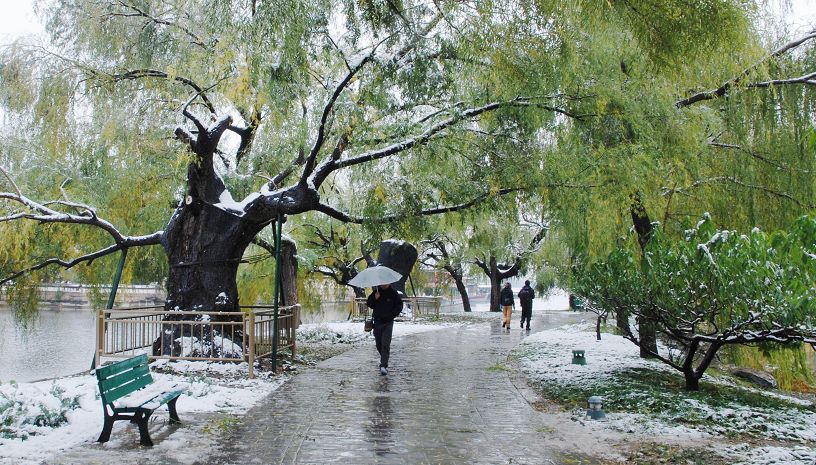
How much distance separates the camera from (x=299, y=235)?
25656 mm

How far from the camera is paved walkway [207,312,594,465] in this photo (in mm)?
6107

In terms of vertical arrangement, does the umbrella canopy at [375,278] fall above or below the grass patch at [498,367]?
above

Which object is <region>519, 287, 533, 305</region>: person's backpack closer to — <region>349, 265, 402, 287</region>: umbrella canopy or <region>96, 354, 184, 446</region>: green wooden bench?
<region>349, 265, 402, 287</region>: umbrella canopy

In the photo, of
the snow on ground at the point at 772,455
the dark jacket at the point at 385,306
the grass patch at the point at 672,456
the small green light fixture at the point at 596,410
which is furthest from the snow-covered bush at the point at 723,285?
the dark jacket at the point at 385,306

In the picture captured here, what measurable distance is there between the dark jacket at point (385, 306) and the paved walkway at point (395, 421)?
0.99 meters

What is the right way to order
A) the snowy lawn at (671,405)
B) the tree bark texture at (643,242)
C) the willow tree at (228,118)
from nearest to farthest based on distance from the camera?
the snowy lawn at (671,405)
the willow tree at (228,118)
the tree bark texture at (643,242)

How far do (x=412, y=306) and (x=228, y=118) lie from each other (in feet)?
53.2

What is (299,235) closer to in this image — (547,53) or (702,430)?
(547,53)

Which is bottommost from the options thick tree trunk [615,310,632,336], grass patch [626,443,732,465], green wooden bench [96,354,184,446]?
grass patch [626,443,732,465]

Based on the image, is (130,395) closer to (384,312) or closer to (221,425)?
(221,425)

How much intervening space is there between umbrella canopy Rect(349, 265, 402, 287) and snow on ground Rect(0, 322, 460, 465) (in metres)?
2.23

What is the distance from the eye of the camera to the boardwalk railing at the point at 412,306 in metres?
24.9

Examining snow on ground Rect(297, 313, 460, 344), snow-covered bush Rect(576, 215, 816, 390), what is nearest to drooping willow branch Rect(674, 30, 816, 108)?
snow-covered bush Rect(576, 215, 816, 390)

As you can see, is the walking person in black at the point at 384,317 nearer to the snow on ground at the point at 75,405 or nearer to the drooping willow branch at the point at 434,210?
the drooping willow branch at the point at 434,210
